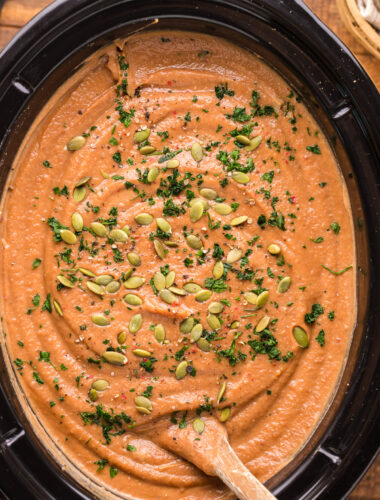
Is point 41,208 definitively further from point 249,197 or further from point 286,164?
point 286,164

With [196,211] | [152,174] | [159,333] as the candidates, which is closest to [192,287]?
[159,333]

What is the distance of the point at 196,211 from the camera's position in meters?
2.76

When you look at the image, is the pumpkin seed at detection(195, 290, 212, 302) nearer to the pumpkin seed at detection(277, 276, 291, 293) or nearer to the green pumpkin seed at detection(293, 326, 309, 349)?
the pumpkin seed at detection(277, 276, 291, 293)

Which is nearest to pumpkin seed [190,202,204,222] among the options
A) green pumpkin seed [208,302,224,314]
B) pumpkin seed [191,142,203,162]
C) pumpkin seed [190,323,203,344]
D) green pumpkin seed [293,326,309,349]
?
pumpkin seed [191,142,203,162]

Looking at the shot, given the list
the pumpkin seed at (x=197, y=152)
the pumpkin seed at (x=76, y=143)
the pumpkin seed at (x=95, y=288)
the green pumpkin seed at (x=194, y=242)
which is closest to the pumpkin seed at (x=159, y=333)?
the pumpkin seed at (x=95, y=288)

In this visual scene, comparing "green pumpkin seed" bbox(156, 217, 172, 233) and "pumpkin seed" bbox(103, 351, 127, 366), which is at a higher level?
"green pumpkin seed" bbox(156, 217, 172, 233)

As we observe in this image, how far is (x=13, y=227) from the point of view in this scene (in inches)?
109

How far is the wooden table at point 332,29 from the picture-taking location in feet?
9.16

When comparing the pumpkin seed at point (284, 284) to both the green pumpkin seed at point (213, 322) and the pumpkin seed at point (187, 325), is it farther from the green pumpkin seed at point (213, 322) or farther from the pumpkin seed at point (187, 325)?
the pumpkin seed at point (187, 325)

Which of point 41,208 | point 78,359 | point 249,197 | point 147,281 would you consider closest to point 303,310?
Answer: point 249,197

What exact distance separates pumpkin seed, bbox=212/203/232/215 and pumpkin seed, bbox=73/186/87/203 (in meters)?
0.69

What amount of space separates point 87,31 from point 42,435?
2.11 meters

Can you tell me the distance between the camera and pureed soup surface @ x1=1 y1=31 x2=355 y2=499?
9.05 ft

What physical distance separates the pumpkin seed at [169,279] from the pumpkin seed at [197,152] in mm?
619
